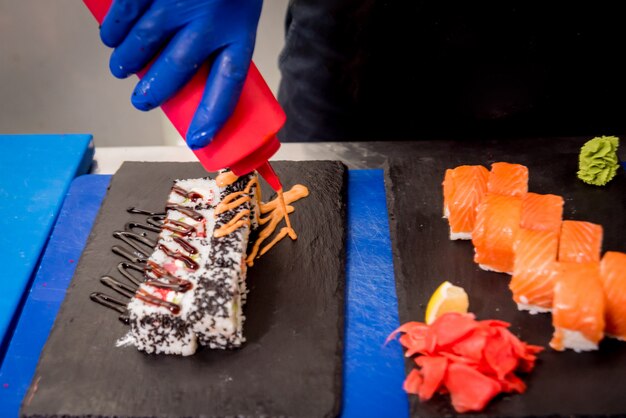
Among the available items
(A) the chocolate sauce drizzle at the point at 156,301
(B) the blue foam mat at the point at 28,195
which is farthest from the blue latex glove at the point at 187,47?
(B) the blue foam mat at the point at 28,195

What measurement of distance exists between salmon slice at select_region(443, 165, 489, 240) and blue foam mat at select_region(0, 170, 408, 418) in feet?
0.86

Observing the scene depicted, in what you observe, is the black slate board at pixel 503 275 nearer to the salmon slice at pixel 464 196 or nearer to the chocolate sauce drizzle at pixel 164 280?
the salmon slice at pixel 464 196

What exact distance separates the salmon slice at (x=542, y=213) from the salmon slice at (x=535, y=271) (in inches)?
2.0

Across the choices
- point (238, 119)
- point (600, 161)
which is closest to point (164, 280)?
point (238, 119)

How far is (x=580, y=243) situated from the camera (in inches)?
83.9

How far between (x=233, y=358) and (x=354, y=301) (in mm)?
465

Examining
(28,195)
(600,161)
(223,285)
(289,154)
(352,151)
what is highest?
(28,195)

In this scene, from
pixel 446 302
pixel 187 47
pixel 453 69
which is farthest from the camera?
pixel 453 69

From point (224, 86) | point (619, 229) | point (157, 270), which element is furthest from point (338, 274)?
point (619, 229)

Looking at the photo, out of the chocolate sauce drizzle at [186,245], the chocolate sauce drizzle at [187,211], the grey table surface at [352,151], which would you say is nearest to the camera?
the chocolate sauce drizzle at [186,245]

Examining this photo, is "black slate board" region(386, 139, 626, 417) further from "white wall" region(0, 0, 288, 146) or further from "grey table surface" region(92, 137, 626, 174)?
"white wall" region(0, 0, 288, 146)

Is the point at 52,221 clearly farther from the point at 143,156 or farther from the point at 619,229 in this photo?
the point at 619,229

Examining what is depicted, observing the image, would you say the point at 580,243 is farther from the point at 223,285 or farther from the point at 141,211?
the point at 141,211

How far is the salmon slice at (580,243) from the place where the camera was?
2.11m
